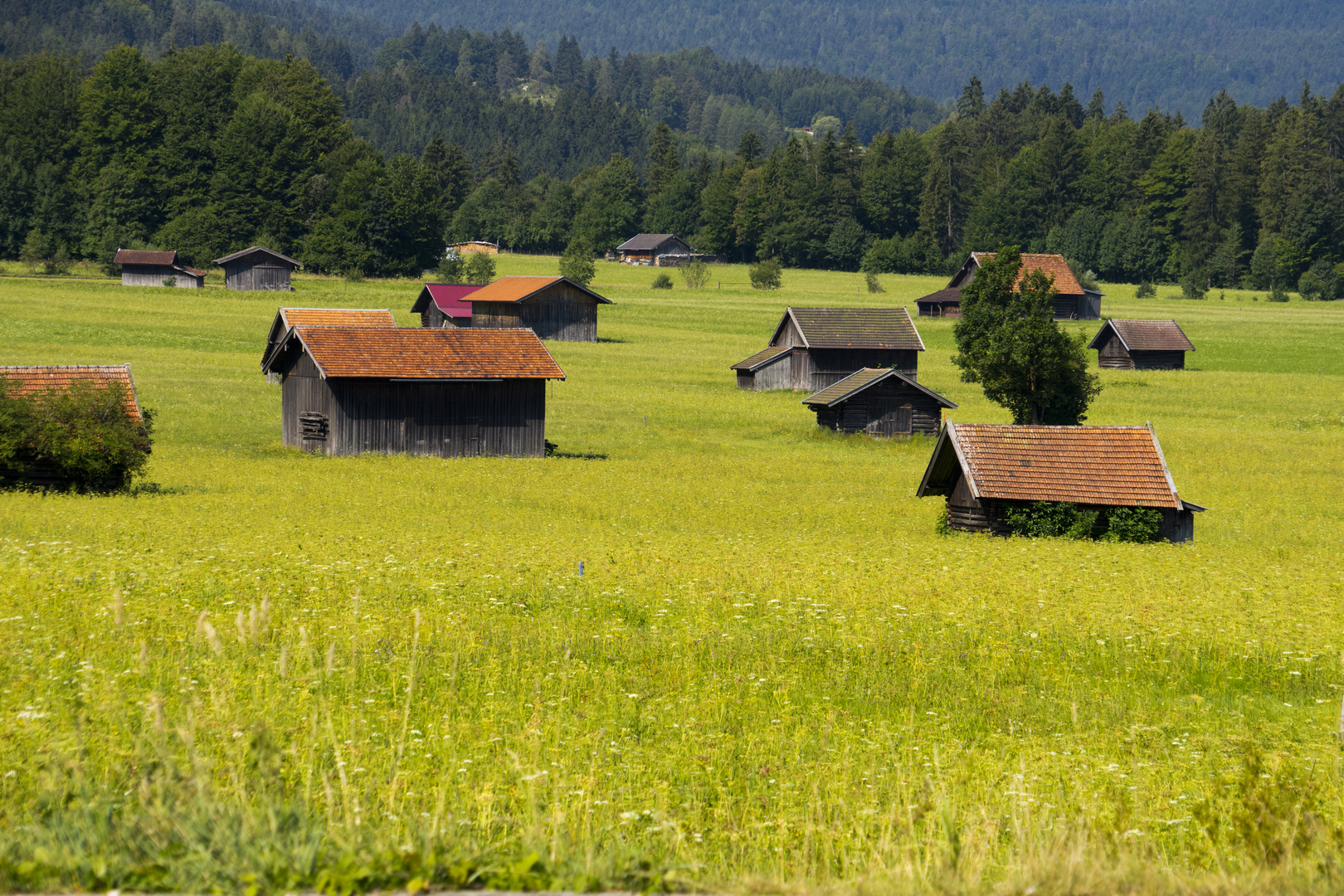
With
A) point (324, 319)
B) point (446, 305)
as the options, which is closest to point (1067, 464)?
point (324, 319)

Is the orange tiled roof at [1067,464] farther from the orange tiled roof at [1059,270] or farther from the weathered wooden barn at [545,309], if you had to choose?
the orange tiled roof at [1059,270]

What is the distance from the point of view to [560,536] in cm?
2578

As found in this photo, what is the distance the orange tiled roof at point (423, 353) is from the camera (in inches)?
1727

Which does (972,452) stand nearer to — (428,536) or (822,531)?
(822,531)

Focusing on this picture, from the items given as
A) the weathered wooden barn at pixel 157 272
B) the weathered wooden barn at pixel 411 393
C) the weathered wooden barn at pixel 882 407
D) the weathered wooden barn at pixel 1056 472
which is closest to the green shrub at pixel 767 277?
the weathered wooden barn at pixel 157 272

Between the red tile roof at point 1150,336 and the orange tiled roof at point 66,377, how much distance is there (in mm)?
64805

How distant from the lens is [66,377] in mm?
33062

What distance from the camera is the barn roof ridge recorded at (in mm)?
53500

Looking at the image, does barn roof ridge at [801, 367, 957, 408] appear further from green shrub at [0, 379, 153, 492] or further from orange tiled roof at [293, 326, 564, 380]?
green shrub at [0, 379, 153, 492]

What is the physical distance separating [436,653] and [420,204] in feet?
395

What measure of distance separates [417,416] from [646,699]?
3469cm

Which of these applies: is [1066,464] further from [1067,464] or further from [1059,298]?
[1059,298]

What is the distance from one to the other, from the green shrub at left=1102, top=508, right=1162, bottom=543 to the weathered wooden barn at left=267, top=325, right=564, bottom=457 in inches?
864

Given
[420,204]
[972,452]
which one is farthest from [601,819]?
[420,204]
